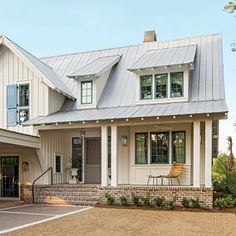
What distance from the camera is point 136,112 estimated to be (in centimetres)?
1455

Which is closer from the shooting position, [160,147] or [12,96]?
[160,147]

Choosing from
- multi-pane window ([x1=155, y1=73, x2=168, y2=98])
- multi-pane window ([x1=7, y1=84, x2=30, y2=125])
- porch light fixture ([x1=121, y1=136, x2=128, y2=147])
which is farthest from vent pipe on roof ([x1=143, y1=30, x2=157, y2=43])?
multi-pane window ([x1=7, y1=84, x2=30, y2=125])

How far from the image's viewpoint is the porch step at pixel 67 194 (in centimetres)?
1456

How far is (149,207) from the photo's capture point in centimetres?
1330

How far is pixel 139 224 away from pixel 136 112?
5.55 metres

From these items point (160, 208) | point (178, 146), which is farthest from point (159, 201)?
point (178, 146)

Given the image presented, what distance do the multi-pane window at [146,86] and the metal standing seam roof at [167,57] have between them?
59 centimetres

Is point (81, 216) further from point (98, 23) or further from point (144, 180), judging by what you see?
point (98, 23)

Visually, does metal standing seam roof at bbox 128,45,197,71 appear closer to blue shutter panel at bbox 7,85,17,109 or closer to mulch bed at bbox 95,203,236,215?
blue shutter panel at bbox 7,85,17,109

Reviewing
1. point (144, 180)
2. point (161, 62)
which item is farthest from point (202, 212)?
point (161, 62)

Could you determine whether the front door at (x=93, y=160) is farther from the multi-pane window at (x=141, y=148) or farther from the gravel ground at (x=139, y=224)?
the gravel ground at (x=139, y=224)

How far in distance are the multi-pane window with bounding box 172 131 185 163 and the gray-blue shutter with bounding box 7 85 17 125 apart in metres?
7.52

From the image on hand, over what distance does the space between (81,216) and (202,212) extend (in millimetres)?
4163

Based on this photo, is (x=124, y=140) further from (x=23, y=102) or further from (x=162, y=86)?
(x=23, y=102)
